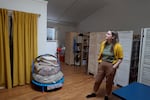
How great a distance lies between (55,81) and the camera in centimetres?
296

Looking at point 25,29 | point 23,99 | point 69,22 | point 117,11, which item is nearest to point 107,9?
point 117,11

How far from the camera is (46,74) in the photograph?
2.90 metres

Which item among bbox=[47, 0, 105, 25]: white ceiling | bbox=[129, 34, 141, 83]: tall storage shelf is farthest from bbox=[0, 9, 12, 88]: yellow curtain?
bbox=[129, 34, 141, 83]: tall storage shelf

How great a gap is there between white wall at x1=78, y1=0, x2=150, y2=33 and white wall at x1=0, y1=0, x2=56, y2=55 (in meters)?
2.97

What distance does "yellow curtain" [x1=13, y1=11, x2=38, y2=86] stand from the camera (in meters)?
2.99

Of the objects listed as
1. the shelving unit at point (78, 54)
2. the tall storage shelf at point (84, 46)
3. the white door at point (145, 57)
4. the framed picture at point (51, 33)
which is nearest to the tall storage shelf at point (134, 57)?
the white door at point (145, 57)

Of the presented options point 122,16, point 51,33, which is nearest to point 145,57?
point 122,16

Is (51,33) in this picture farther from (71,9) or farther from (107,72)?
(107,72)

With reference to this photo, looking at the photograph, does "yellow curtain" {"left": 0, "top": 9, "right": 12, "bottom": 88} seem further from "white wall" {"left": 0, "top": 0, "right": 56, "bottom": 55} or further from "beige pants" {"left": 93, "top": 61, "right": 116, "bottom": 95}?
"beige pants" {"left": 93, "top": 61, "right": 116, "bottom": 95}

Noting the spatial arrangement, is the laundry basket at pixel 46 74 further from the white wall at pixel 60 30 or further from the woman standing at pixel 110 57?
the white wall at pixel 60 30

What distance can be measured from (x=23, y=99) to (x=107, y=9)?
479 centimetres

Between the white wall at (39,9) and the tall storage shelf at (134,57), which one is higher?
the white wall at (39,9)

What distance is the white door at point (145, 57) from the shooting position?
276 centimetres

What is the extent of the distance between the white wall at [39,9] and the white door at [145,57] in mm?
2501
